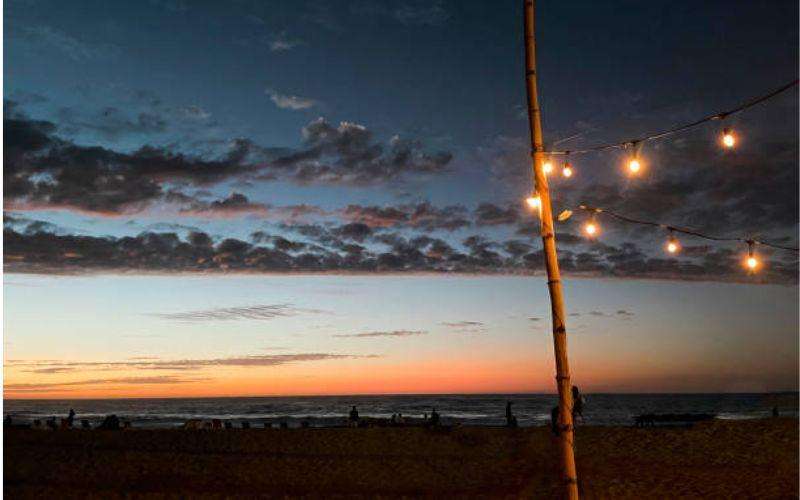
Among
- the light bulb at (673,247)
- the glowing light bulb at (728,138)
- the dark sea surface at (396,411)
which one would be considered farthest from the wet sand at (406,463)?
the dark sea surface at (396,411)

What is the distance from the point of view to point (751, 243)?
28.3 feet

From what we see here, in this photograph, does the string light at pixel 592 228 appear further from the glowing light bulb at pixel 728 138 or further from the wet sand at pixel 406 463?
the wet sand at pixel 406 463

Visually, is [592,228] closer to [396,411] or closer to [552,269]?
[552,269]

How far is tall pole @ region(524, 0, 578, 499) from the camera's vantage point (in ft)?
22.2

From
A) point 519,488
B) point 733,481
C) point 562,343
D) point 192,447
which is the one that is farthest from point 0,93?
point 192,447

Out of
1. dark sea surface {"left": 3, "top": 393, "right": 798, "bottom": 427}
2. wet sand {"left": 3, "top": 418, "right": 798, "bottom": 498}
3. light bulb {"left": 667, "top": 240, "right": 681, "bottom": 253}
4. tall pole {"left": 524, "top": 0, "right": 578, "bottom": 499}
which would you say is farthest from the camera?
dark sea surface {"left": 3, "top": 393, "right": 798, "bottom": 427}

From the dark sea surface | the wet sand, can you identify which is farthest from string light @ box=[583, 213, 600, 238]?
the dark sea surface

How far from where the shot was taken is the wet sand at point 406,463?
16.5m

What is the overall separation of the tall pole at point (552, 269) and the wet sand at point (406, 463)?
9.60 m

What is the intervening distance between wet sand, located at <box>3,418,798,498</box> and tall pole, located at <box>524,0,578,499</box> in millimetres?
9598

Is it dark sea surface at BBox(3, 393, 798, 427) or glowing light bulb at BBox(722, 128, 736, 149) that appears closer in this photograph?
glowing light bulb at BBox(722, 128, 736, 149)

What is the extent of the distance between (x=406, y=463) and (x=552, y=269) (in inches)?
596

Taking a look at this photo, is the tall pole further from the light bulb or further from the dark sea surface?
the dark sea surface

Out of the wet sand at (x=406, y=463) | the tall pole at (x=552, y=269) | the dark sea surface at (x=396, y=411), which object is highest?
the tall pole at (x=552, y=269)
